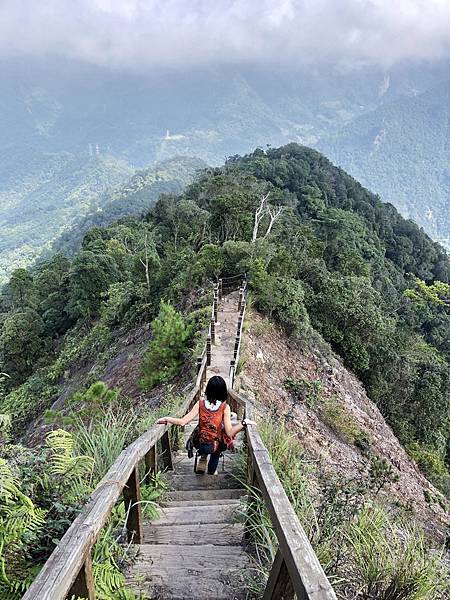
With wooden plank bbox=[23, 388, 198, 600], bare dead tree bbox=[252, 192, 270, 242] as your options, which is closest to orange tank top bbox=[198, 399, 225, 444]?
wooden plank bbox=[23, 388, 198, 600]

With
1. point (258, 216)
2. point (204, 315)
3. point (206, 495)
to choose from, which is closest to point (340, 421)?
point (204, 315)

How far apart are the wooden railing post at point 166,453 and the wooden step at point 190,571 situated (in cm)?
183

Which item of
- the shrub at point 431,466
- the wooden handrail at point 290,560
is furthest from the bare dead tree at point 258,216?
the wooden handrail at point 290,560

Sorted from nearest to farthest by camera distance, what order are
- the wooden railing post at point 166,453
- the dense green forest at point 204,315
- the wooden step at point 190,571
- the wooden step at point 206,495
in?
1. the wooden step at point 190,571
2. the wooden step at point 206,495
3. the wooden railing post at point 166,453
4. the dense green forest at point 204,315

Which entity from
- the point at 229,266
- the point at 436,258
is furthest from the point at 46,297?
the point at 436,258

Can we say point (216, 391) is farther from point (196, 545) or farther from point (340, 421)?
point (340, 421)

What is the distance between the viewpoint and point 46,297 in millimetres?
38875

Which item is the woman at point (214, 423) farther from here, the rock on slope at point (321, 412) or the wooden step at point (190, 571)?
the rock on slope at point (321, 412)

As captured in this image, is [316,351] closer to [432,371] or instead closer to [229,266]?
[229,266]

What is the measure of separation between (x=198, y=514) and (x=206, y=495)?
26.1 inches

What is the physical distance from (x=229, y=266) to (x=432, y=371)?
11.3m

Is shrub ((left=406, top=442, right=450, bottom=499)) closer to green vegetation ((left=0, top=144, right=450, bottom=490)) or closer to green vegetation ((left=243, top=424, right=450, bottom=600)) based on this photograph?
green vegetation ((left=0, top=144, right=450, bottom=490))

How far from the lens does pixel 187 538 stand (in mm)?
3641

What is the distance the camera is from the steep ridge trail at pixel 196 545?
9.82ft
